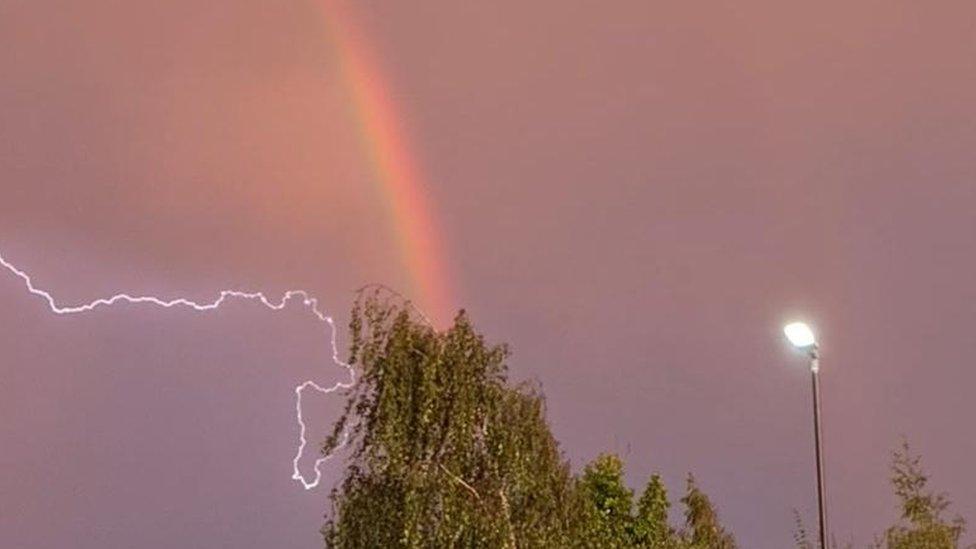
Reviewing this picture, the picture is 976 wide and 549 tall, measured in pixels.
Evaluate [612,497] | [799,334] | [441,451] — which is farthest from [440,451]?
[612,497]

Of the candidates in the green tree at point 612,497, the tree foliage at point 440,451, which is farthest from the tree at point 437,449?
the green tree at point 612,497

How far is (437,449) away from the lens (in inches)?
615

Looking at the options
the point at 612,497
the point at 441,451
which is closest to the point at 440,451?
the point at 441,451

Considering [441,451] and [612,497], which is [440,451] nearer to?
[441,451]

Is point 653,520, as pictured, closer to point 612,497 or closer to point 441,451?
point 612,497

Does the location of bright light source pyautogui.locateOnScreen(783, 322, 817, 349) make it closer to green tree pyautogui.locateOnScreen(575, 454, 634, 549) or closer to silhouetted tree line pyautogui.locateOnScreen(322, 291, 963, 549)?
silhouetted tree line pyautogui.locateOnScreen(322, 291, 963, 549)

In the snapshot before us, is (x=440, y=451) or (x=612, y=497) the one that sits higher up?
(x=612, y=497)

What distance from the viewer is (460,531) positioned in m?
15.2

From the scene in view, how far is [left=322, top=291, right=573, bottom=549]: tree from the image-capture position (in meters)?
15.4

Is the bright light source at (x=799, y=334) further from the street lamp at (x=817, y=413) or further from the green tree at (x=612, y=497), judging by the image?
the green tree at (x=612, y=497)

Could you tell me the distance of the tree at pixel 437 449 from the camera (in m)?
15.4

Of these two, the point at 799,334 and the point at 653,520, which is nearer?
the point at 799,334

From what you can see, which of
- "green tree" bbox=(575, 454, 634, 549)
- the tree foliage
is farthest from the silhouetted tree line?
"green tree" bbox=(575, 454, 634, 549)

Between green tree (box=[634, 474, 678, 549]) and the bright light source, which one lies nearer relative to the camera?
the bright light source
